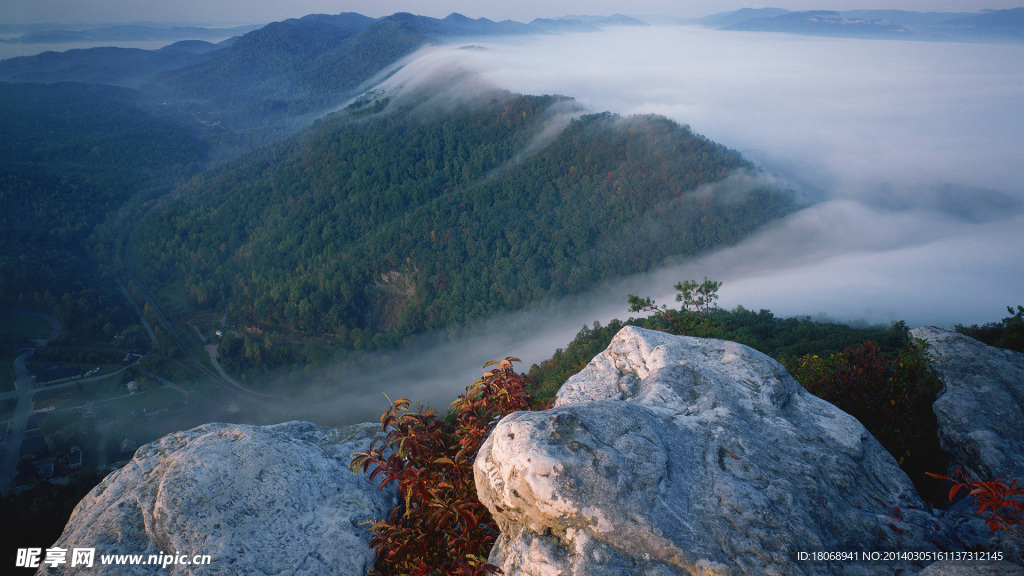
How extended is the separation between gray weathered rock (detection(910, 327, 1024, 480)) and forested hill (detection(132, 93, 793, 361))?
70582mm

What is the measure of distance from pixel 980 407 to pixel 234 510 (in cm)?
1193

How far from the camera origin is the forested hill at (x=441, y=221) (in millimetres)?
85625

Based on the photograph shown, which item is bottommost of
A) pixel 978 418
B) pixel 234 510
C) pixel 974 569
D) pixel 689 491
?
pixel 978 418

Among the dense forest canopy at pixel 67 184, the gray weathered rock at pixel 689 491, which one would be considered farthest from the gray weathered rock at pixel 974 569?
the dense forest canopy at pixel 67 184

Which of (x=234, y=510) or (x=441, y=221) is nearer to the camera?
(x=234, y=510)

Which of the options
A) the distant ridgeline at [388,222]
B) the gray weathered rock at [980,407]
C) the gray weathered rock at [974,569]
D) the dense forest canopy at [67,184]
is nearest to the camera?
the gray weathered rock at [974,569]

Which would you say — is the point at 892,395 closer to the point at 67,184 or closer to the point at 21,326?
the point at 21,326

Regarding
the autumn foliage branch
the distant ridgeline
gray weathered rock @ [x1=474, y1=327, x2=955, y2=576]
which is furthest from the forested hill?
gray weathered rock @ [x1=474, y1=327, x2=955, y2=576]

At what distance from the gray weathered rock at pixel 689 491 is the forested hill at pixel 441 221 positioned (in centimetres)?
7246

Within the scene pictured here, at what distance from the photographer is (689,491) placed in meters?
5.32

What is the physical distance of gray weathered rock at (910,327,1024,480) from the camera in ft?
23.7

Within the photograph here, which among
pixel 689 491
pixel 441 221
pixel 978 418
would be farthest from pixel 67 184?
pixel 978 418

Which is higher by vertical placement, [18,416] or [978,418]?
[978,418]

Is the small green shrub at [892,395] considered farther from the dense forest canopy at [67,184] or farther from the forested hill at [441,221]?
the dense forest canopy at [67,184]
